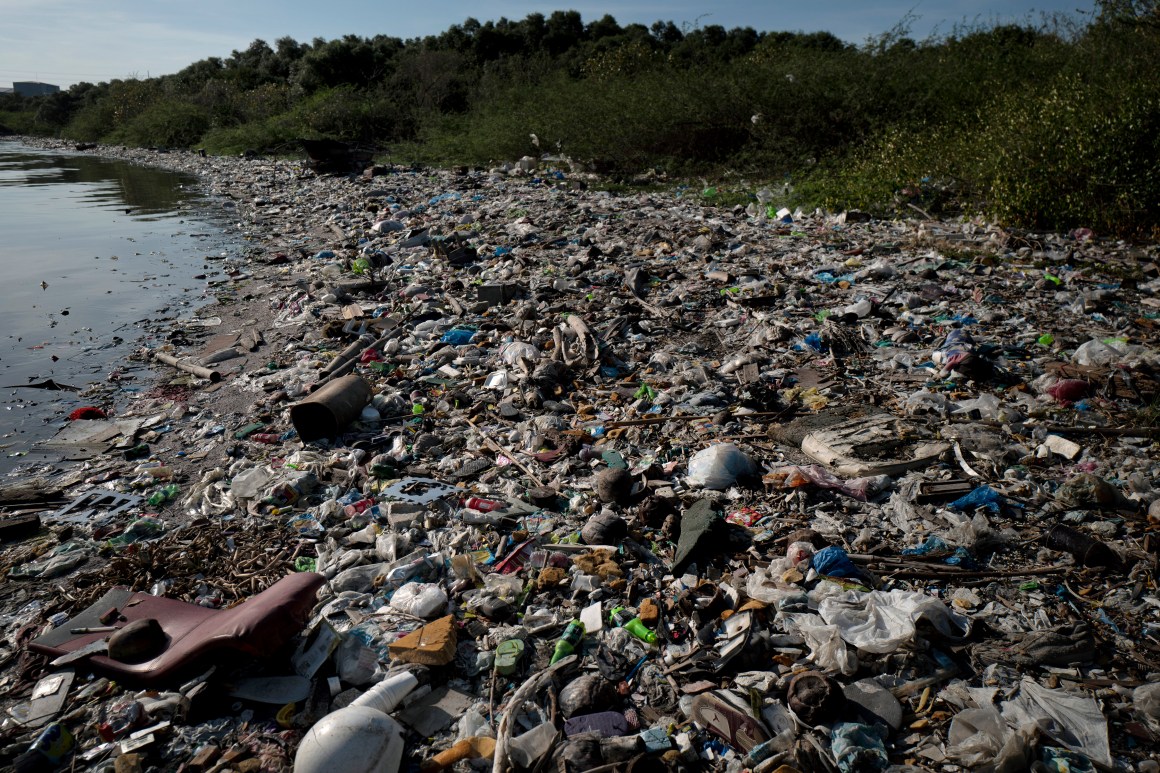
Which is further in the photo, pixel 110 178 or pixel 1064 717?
pixel 110 178

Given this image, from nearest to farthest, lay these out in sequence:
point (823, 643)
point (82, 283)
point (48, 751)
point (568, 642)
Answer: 1. point (48, 751)
2. point (823, 643)
3. point (568, 642)
4. point (82, 283)

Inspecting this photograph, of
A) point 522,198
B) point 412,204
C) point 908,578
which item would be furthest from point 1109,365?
point 412,204

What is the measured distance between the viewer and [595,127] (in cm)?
1264

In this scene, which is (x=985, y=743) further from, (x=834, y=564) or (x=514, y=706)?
(x=514, y=706)

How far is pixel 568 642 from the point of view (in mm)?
2309

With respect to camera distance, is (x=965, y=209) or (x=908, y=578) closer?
(x=908, y=578)

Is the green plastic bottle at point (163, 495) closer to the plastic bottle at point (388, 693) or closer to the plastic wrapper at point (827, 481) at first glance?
the plastic bottle at point (388, 693)

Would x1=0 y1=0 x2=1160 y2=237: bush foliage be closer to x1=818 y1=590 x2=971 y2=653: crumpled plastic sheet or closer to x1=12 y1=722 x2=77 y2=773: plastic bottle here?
x1=818 y1=590 x2=971 y2=653: crumpled plastic sheet

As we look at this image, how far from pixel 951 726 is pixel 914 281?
449cm

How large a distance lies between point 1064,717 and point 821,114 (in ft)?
35.2

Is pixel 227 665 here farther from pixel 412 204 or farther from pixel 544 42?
pixel 544 42

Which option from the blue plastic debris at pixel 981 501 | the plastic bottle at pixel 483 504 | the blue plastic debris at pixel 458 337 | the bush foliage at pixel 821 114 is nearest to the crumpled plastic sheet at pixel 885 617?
the blue plastic debris at pixel 981 501

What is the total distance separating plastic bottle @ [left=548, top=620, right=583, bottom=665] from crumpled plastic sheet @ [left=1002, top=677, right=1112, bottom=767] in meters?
1.27

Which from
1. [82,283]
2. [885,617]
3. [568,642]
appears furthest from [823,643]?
[82,283]
